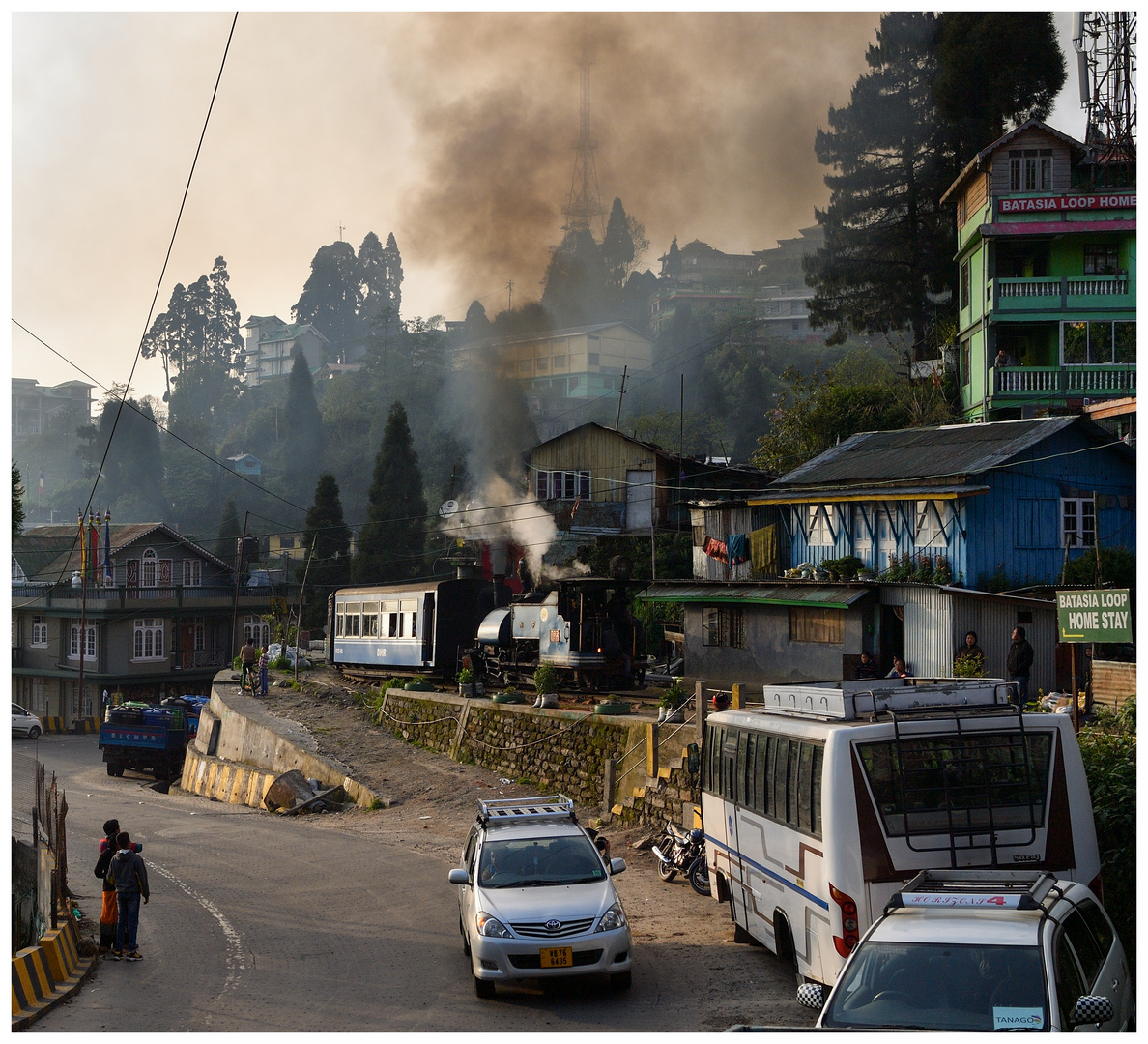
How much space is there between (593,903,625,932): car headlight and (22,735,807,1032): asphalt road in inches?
26.6

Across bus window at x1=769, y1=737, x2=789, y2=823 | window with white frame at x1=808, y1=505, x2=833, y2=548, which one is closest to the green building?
window with white frame at x1=808, y1=505, x2=833, y2=548

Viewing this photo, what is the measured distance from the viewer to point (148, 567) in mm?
57000

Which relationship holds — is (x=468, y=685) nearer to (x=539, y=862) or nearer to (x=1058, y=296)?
(x=539, y=862)

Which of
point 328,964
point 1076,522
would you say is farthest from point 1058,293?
point 328,964

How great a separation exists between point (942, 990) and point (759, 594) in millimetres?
18564

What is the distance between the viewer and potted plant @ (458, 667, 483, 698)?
89.7 feet

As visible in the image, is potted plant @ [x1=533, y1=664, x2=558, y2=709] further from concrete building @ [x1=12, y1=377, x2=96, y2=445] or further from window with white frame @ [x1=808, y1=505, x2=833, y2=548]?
concrete building @ [x1=12, y1=377, x2=96, y2=445]

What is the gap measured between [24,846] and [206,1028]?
4.88 metres

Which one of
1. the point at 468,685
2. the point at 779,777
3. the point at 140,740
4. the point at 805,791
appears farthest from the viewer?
the point at 140,740

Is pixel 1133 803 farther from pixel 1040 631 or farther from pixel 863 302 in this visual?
pixel 863 302

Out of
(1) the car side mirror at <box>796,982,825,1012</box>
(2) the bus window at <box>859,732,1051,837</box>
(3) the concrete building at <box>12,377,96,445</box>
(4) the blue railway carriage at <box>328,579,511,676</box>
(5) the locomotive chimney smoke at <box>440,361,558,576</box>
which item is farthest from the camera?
(3) the concrete building at <box>12,377,96,445</box>

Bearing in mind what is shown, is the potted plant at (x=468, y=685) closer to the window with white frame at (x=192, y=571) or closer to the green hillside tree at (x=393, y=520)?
the green hillside tree at (x=393, y=520)

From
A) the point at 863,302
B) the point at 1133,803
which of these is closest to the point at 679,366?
the point at 863,302

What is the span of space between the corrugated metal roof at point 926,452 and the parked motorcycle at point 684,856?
1045 centimetres
